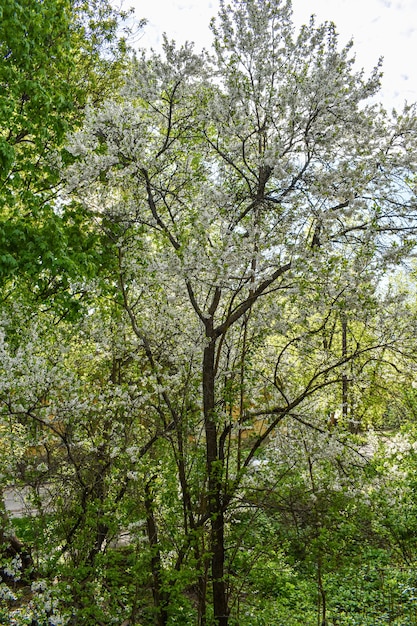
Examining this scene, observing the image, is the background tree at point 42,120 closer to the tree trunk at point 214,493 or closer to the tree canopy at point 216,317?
the tree canopy at point 216,317

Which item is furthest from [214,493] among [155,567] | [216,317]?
[216,317]

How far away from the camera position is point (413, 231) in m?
4.99

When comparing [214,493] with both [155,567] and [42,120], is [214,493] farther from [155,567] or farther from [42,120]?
[42,120]

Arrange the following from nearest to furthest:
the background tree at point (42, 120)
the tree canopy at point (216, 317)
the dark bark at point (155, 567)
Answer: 1. the tree canopy at point (216, 317)
2. the dark bark at point (155, 567)
3. the background tree at point (42, 120)

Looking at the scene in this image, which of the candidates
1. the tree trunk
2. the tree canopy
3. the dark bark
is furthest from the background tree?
the dark bark

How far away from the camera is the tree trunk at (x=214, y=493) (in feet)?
15.8

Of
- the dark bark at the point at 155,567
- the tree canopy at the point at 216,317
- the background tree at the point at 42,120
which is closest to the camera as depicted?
the tree canopy at the point at 216,317

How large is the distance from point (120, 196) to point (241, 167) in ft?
5.09

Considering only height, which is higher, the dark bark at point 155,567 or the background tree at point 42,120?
the background tree at point 42,120

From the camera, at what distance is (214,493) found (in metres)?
4.79

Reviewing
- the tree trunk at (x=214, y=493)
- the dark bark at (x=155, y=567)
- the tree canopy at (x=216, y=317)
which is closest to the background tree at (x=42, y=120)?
the tree canopy at (x=216, y=317)

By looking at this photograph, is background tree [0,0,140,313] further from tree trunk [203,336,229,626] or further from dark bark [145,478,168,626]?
dark bark [145,478,168,626]

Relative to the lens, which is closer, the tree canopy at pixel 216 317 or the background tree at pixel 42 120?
the tree canopy at pixel 216 317

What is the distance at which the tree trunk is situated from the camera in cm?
481
